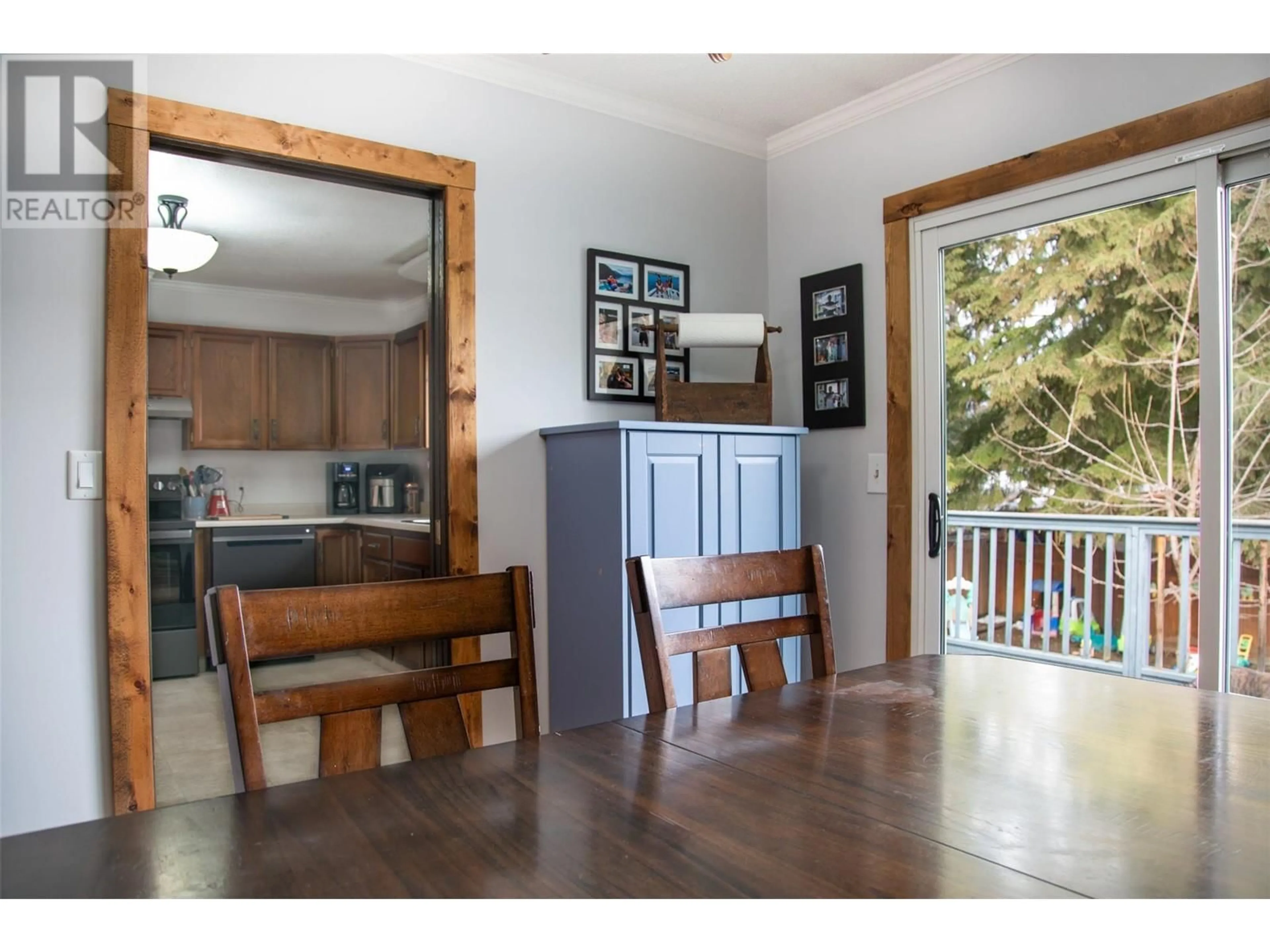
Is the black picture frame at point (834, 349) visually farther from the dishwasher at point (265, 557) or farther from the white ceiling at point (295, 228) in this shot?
the dishwasher at point (265, 557)

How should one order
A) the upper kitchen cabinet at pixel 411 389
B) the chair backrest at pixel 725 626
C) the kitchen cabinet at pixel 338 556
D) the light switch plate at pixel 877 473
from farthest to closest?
the light switch plate at pixel 877 473, the upper kitchen cabinet at pixel 411 389, the kitchen cabinet at pixel 338 556, the chair backrest at pixel 725 626

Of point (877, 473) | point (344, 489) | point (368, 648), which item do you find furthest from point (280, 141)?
point (877, 473)

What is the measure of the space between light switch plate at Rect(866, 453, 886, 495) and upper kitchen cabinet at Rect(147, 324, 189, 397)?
2.31m

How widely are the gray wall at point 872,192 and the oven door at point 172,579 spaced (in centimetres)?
221

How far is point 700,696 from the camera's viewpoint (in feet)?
4.89

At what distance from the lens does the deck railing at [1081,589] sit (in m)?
3.83

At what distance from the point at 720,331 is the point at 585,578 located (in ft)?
3.36

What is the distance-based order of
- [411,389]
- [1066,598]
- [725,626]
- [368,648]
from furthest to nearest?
[1066,598], [411,389], [725,626], [368,648]

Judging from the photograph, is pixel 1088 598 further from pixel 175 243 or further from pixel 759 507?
pixel 175 243

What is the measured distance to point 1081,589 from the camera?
4.13 meters

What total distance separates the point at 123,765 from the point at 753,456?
2079mm

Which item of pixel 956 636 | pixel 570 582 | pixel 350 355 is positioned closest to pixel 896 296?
pixel 956 636

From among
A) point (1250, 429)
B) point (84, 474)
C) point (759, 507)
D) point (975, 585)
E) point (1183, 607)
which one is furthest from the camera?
point (975, 585)

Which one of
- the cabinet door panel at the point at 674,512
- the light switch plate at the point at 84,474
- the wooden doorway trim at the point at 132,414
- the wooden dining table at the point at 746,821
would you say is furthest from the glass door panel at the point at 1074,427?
the light switch plate at the point at 84,474
